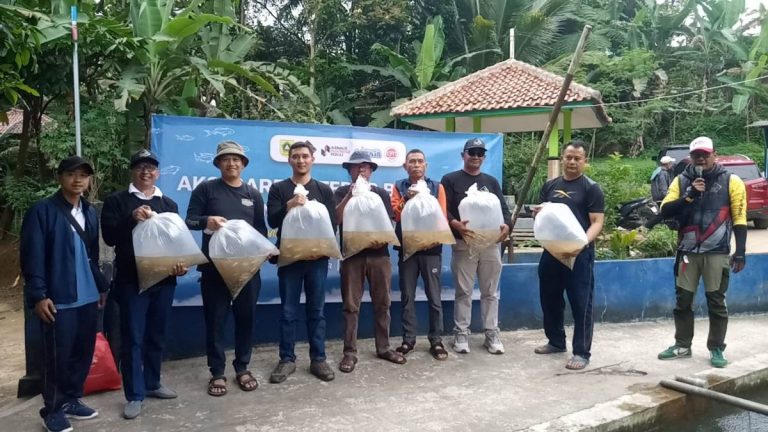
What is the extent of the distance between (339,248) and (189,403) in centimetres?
137

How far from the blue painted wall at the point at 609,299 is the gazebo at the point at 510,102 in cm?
394

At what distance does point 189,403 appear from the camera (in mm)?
3594

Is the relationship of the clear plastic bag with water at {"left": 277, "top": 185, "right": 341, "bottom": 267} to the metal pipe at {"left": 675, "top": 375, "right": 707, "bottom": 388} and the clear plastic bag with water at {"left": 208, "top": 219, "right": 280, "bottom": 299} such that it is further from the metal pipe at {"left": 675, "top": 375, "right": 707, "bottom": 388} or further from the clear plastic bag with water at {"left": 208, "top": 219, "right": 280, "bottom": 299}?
the metal pipe at {"left": 675, "top": 375, "right": 707, "bottom": 388}

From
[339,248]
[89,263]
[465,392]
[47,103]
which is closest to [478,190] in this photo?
[339,248]

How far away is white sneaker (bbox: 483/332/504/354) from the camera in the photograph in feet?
15.4

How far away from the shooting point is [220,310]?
3748 millimetres

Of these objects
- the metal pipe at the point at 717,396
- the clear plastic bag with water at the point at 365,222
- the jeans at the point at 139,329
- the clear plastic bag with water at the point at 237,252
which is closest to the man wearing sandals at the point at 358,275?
the clear plastic bag with water at the point at 365,222

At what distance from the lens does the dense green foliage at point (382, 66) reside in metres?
7.01

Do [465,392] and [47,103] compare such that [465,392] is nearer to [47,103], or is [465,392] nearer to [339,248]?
[339,248]

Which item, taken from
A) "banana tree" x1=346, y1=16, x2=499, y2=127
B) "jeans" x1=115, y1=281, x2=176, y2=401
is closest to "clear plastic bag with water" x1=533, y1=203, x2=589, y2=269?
"jeans" x1=115, y1=281, x2=176, y2=401

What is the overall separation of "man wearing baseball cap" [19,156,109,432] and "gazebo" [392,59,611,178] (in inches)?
297

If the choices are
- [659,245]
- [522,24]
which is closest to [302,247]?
[659,245]

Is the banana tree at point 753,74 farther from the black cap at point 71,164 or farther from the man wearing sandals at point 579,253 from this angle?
the black cap at point 71,164

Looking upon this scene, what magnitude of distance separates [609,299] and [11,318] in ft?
22.5
